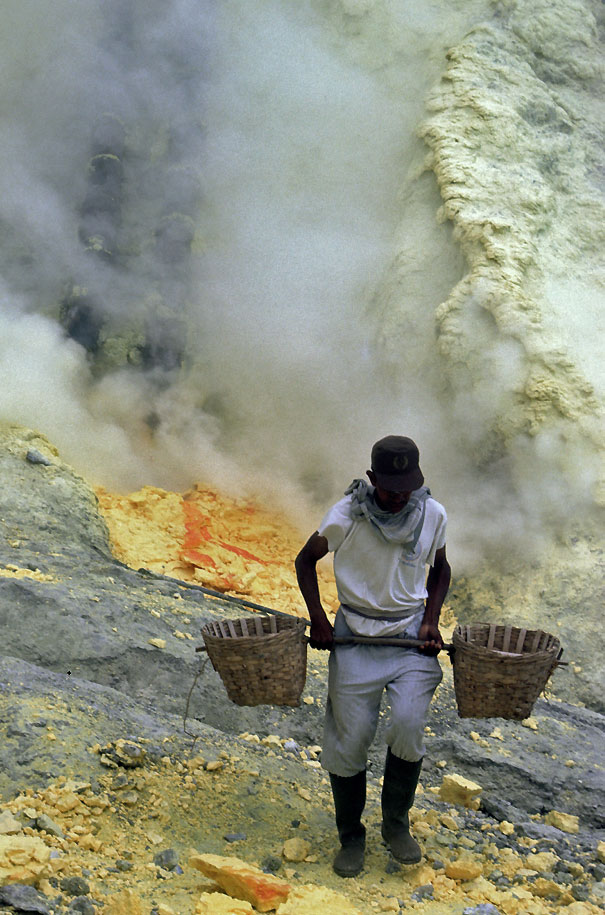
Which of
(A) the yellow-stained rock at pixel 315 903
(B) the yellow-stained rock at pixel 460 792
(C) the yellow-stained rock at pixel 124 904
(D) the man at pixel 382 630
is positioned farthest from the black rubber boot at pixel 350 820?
(B) the yellow-stained rock at pixel 460 792

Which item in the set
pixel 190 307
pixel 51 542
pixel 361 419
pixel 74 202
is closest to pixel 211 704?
pixel 51 542

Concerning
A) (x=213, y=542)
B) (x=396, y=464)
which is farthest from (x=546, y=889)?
(x=213, y=542)

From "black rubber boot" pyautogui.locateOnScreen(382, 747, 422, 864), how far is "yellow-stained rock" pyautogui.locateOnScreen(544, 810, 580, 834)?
1.09 m

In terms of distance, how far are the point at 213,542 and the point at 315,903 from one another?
190 inches

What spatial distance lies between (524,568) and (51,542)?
3.60 metres

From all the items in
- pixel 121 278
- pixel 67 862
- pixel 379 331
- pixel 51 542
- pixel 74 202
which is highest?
pixel 74 202

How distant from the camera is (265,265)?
29.7 feet

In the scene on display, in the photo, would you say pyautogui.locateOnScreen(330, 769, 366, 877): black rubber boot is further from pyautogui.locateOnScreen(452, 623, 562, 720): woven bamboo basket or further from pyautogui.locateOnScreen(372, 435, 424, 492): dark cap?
pyautogui.locateOnScreen(372, 435, 424, 492): dark cap

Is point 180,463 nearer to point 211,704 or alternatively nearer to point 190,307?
point 190,307

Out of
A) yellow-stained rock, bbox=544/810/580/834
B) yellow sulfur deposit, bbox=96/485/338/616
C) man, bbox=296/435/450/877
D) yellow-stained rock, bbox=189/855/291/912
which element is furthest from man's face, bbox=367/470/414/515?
yellow sulfur deposit, bbox=96/485/338/616

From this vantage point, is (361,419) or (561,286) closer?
(561,286)

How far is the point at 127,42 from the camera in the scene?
33.4 feet

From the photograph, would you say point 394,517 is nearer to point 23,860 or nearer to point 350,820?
point 350,820

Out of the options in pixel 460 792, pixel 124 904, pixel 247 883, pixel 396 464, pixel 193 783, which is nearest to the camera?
pixel 124 904
